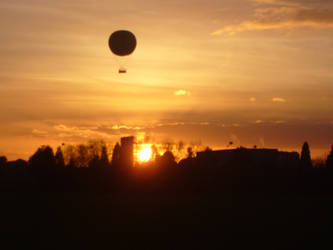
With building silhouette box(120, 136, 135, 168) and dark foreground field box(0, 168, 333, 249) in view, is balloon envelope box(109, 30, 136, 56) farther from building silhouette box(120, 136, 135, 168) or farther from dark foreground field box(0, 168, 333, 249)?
building silhouette box(120, 136, 135, 168)

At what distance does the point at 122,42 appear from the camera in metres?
68.8

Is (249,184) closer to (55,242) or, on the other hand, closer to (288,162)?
(288,162)

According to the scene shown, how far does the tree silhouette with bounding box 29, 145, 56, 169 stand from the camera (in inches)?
4466

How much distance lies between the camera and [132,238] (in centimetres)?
3941

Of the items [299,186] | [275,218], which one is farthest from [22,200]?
[299,186]

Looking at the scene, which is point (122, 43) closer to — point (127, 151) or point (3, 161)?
point (127, 151)

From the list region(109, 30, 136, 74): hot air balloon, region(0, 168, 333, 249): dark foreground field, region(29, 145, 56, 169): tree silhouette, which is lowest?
region(0, 168, 333, 249): dark foreground field

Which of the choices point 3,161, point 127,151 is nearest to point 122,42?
point 127,151

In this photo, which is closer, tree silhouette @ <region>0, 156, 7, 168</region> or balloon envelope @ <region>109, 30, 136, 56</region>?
balloon envelope @ <region>109, 30, 136, 56</region>

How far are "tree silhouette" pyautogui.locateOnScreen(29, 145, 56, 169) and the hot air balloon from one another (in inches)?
1834

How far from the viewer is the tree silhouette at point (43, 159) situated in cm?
11344

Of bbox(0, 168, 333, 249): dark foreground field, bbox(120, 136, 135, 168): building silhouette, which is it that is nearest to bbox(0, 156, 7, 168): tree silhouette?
bbox(120, 136, 135, 168): building silhouette

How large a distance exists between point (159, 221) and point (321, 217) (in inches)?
527

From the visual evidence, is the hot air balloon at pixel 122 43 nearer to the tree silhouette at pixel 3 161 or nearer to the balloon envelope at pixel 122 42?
the balloon envelope at pixel 122 42
